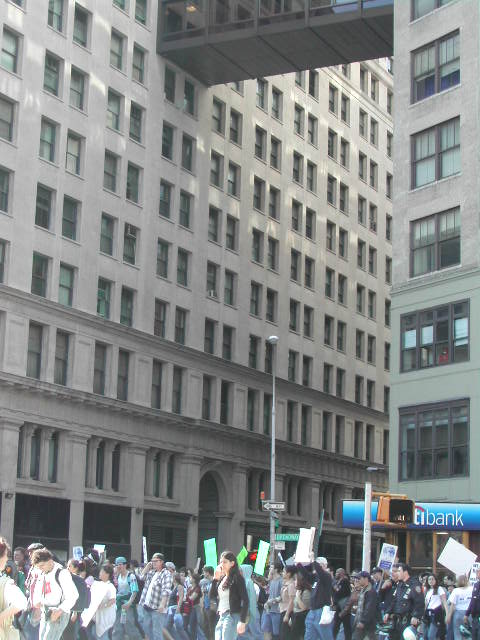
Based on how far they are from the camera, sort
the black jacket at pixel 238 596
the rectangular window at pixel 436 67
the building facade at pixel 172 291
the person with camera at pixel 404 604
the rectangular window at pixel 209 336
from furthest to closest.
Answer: the rectangular window at pixel 209 336 → the building facade at pixel 172 291 → the rectangular window at pixel 436 67 → the person with camera at pixel 404 604 → the black jacket at pixel 238 596

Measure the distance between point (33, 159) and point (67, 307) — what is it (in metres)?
6.61

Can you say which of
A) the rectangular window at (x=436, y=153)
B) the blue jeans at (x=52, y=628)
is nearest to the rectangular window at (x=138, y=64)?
the rectangular window at (x=436, y=153)

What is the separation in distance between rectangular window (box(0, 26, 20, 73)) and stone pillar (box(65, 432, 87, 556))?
16.2 m

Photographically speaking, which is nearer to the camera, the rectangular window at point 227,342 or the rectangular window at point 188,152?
the rectangular window at point 188,152

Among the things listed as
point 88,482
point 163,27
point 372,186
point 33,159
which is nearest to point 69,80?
point 33,159

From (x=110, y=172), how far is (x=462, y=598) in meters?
38.1

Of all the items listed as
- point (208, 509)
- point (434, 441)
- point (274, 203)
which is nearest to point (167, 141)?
point (274, 203)

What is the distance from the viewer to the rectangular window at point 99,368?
55.8 meters

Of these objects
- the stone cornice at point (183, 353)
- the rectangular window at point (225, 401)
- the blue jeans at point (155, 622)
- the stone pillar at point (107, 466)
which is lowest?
the blue jeans at point (155, 622)

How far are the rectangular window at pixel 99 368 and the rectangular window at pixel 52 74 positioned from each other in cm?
1173

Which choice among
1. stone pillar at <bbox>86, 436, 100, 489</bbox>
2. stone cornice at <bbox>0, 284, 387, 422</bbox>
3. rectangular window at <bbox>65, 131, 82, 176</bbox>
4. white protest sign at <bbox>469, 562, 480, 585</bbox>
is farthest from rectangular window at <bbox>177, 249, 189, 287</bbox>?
white protest sign at <bbox>469, 562, 480, 585</bbox>

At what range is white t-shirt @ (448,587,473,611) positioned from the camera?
2345 cm

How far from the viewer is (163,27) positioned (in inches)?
2429

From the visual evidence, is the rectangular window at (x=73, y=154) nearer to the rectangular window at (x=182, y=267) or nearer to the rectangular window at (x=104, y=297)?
the rectangular window at (x=104, y=297)
